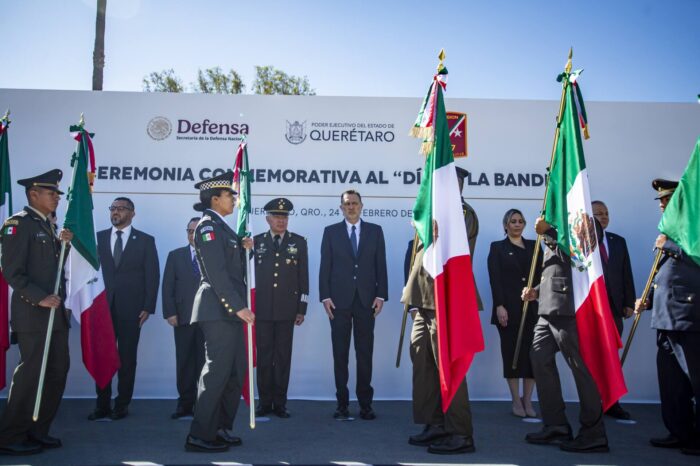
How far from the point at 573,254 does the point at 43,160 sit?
17.3ft

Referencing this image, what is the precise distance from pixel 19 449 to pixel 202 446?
3.73 ft

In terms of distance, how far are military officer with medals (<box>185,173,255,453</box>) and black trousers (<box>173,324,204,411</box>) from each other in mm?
1102

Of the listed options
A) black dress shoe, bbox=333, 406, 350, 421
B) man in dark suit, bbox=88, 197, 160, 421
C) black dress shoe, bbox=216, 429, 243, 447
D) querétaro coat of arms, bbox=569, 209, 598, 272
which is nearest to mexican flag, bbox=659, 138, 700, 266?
querétaro coat of arms, bbox=569, 209, 598, 272

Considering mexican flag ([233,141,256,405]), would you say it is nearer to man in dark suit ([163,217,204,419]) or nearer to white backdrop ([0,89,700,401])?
man in dark suit ([163,217,204,419])

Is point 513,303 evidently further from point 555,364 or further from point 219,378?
point 219,378

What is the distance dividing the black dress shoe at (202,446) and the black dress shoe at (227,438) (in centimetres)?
9

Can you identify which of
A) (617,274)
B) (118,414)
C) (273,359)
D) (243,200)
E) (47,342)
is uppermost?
(243,200)

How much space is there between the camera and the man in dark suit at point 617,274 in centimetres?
505

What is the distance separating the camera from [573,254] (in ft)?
12.7

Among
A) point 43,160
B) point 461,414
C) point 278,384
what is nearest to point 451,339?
point 461,414

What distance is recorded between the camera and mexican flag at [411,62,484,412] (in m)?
3.66

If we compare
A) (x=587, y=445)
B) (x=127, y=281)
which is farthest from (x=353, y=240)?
(x=587, y=445)

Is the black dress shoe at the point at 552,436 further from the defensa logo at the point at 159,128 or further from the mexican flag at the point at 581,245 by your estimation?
the defensa logo at the point at 159,128

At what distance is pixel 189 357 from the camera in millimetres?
5023
